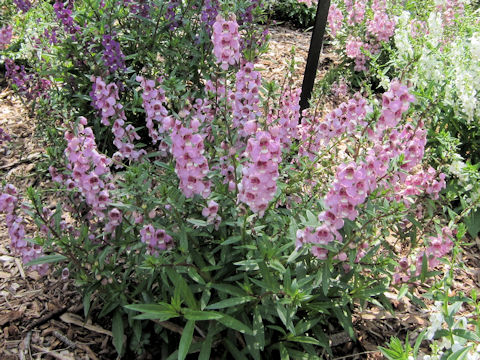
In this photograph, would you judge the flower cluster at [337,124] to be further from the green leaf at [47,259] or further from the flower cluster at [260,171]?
the green leaf at [47,259]

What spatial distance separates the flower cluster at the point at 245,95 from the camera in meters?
2.65

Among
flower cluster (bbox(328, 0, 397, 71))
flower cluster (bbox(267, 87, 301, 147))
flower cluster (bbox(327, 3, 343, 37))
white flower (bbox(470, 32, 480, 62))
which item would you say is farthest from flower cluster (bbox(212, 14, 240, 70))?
flower cluster (bbox(327, 3, 343, 37))

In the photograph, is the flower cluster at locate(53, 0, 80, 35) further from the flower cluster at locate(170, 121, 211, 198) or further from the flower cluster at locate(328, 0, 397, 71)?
the flower cluster at locate(328, 0, 397, 71)

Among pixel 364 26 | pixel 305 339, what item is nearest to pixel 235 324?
pixel 305 339

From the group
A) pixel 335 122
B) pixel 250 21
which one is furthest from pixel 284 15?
pixel 335 122

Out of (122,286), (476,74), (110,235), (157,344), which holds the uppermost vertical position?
(476,74)

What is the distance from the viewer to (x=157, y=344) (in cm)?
270

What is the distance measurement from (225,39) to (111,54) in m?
1.35

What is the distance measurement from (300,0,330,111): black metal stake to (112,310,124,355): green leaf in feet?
7.92

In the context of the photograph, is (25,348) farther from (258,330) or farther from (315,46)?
(315,46)

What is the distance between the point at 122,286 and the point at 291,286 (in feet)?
3.19

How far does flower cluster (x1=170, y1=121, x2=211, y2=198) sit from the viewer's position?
2.09 m

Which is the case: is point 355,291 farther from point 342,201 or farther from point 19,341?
point 19,341

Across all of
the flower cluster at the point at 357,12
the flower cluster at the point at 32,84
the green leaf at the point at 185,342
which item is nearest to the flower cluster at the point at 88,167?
the green leaf at the point at 185,342
